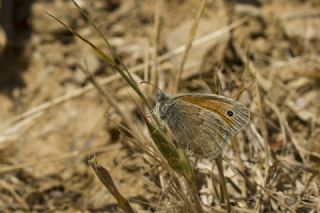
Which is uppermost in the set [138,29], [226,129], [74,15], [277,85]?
[74,15]

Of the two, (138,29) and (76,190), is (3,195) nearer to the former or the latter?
(76,190)

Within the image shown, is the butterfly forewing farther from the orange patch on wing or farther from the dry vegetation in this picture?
the dry vegetation

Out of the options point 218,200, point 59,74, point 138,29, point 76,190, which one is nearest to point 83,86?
point 59,74

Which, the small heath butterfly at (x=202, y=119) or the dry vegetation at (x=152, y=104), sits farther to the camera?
the dry vegetation at (x=152, y=104)

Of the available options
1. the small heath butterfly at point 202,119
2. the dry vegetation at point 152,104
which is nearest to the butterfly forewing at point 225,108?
the small heath butterfly at point 202,119

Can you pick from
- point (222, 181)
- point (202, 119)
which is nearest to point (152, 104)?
point (202, 119)

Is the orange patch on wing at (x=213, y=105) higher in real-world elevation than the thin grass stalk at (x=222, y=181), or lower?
higher

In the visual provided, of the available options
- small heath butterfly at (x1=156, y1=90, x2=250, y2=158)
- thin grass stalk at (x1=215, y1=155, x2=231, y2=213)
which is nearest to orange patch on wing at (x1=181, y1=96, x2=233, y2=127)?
small heath butterfly at (x1=156, y1=90, x2=250, y2=158)

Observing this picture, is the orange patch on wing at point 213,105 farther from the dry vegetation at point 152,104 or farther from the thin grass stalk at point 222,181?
the thin grass stalk at point 222,181
